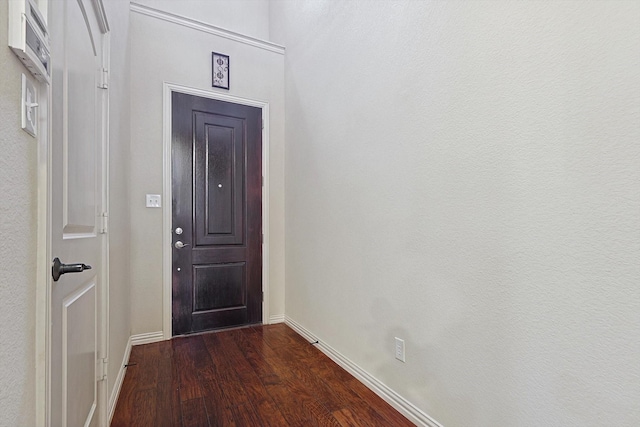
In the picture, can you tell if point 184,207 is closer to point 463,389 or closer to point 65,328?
point 65,328

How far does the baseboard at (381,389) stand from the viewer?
1682 mm

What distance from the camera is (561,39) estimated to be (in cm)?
114

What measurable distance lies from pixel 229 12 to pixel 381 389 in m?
3.90

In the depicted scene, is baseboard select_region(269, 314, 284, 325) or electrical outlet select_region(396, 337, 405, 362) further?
baseboard select_region(269, 314, 284, 325)

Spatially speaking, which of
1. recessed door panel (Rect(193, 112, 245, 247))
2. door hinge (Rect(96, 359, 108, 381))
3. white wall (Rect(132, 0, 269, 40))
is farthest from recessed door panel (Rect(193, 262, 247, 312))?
white wall (Rect(132, 0, 269, 40))

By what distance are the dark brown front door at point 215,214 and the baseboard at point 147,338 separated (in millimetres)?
129

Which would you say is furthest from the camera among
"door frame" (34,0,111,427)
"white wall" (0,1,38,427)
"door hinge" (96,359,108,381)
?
"door hinge" (96,359,108,381)

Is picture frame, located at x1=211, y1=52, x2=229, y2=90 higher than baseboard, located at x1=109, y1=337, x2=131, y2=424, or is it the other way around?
picture frame, located at x1=211, y1=52, x2=229, y2=90

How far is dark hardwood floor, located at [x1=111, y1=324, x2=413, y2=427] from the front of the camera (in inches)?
70.5

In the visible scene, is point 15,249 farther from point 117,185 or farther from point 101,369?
point 117,185

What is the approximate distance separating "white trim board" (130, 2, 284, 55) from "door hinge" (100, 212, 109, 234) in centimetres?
221

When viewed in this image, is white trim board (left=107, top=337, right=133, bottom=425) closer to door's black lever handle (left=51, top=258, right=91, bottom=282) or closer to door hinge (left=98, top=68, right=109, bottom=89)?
door's black lever handle (left=51, top=258, right=91, bottom=282)

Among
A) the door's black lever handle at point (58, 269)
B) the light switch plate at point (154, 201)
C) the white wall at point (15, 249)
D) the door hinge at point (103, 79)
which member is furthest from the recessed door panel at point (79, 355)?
the light switch plate at point (154, 201)

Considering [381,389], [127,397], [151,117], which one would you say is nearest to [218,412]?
[127,397]
